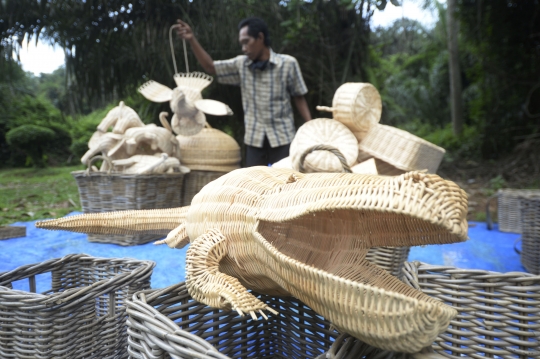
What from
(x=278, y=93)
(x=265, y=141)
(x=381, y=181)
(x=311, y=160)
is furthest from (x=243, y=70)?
(x=381, y=181)

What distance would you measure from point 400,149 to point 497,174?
2908 mm

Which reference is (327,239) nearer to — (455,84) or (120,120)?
(120,120)

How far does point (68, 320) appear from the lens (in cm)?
77

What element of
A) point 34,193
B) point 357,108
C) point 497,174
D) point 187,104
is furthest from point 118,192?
point 497,174

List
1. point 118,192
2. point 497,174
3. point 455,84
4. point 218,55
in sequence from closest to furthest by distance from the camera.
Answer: point 118,192 < point 218,55 < point 497,174 < point 455,84

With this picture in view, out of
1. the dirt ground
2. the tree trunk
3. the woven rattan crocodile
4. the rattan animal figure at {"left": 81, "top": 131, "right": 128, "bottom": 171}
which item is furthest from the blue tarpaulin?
the tree trunk

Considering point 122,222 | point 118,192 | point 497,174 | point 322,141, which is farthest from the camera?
point 497,174

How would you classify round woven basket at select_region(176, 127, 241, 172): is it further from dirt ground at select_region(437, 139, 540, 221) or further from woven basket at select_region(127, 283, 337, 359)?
dirt ground at select_region(437, 139, 540, 221)

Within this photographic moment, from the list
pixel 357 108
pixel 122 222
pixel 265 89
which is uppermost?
pixel 265 89

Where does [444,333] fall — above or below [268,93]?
below

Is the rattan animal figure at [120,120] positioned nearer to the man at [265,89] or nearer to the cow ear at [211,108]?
the cow ear at [211,108]

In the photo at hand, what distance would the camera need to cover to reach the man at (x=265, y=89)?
204 centimetres

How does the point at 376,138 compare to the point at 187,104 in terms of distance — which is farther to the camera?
the point at 187,104

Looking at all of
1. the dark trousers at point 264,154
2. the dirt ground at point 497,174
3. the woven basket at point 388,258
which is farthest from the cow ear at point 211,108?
the dirt ground at point 497,174
